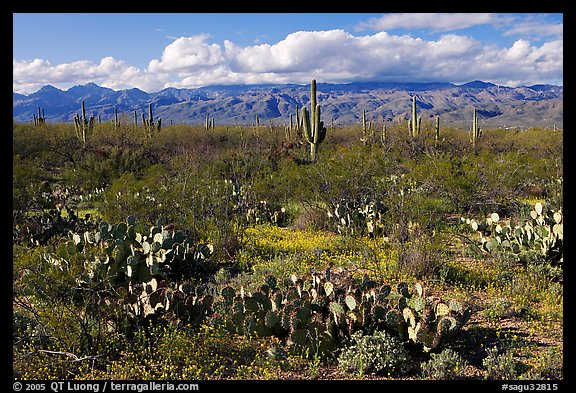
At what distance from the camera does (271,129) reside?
1811 inches

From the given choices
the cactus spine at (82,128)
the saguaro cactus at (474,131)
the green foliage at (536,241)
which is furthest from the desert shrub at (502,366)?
the cactus spine at (82,128)

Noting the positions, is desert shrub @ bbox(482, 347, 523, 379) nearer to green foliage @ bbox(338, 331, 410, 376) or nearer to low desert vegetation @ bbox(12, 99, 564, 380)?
low desert vegetation @ bbox(12, 99, 564, 380)

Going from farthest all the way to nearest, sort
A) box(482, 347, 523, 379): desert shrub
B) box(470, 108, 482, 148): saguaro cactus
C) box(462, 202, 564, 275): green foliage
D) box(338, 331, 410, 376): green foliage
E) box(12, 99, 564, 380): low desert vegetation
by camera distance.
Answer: box(470, 108, 482, 148): saguaro cactus
box(462, 202, 564, 275): green foliage
box(12, 99, 564, 380): low desert vegetation
box(338, 331, 410, 376): green foliage
box(482, 347, 523, 379): desert shrub

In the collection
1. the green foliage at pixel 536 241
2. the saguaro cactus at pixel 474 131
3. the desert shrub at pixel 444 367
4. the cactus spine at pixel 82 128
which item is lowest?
the desert shrub at pixel 444 367

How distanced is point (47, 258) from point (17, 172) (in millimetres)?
5516

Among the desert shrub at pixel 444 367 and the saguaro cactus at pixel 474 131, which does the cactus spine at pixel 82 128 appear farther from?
the desert shrub at pixel 444 367

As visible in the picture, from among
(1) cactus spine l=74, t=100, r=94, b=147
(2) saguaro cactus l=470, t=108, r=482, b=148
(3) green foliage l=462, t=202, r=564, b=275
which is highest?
(1) cactus spine l=74, t=100, r=94, b=147

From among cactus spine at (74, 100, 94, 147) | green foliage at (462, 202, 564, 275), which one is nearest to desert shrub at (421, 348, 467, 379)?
green foliage at (462, 202, 564, 275)

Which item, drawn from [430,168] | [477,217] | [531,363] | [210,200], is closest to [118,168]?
[210,200]

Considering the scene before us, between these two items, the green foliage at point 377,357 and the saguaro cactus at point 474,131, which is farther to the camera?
the saguaro cactus at point 474,131

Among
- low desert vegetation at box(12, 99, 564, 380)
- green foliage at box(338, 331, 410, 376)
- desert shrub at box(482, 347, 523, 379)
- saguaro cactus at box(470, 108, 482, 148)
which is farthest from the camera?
saguaro cactus at box(470, 108, 482, 148)

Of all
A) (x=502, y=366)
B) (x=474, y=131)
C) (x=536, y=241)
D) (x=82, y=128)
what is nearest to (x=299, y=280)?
(x=502, y=366)

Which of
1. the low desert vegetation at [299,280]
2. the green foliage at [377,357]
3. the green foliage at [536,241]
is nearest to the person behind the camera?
the green foliage at [377,357]

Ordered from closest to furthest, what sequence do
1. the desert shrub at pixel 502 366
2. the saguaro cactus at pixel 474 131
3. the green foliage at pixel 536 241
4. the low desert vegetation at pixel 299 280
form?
the desert shrub at pixel 502 366 < the low desert vegetation at pixel 299 280 < the green foliage at pixel 536 241 < the saguaro cactus at pixel 474 131
